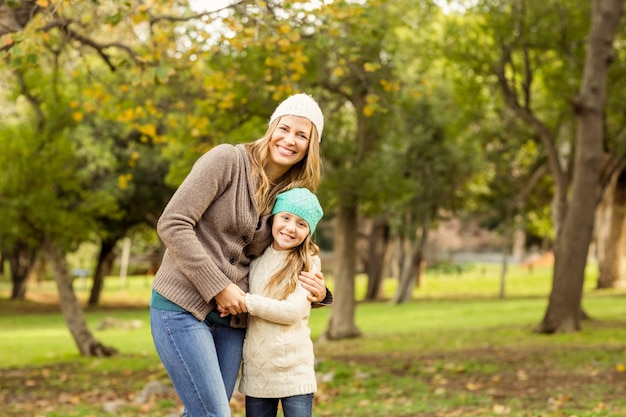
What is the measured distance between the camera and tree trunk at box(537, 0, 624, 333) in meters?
15.0

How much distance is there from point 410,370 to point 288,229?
329 inches

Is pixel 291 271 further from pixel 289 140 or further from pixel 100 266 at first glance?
pixel 100 266

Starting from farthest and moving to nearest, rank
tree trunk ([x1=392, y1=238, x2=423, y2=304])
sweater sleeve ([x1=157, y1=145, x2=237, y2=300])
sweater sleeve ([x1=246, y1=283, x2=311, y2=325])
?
1. tree trunk ([x1=392, y1=238, x2=423, y2=304])
2. sweater sleeve ([x1=246, y1=283, x2=311, y2=325])
3. sweater sleeve ([x1=157, y1=145, x2=237, y2=300])

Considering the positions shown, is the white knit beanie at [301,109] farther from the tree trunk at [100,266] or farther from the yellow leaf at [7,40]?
the tree trunk at [100,266]

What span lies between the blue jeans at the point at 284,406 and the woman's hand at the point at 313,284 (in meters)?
0.43

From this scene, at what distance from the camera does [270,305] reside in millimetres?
3750

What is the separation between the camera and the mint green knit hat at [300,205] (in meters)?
3.85

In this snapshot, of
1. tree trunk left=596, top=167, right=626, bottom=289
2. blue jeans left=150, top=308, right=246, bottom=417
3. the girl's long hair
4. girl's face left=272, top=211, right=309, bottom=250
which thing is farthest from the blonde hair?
tree trunk left=596, top=167, right=626, bottom=289

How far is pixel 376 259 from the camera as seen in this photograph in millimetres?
33500

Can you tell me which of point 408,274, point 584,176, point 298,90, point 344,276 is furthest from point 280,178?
point 408,274

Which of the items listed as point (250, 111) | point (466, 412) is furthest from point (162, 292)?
point (250, 111)

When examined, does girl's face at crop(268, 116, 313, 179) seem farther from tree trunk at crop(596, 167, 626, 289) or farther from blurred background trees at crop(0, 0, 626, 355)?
tree trunk at crop(596, 167, 626, 289)

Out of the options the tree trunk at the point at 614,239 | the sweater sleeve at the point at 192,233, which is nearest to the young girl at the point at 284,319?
the sweater sleeve at the point at 192,233

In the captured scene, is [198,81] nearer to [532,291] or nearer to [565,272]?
[565,272]
